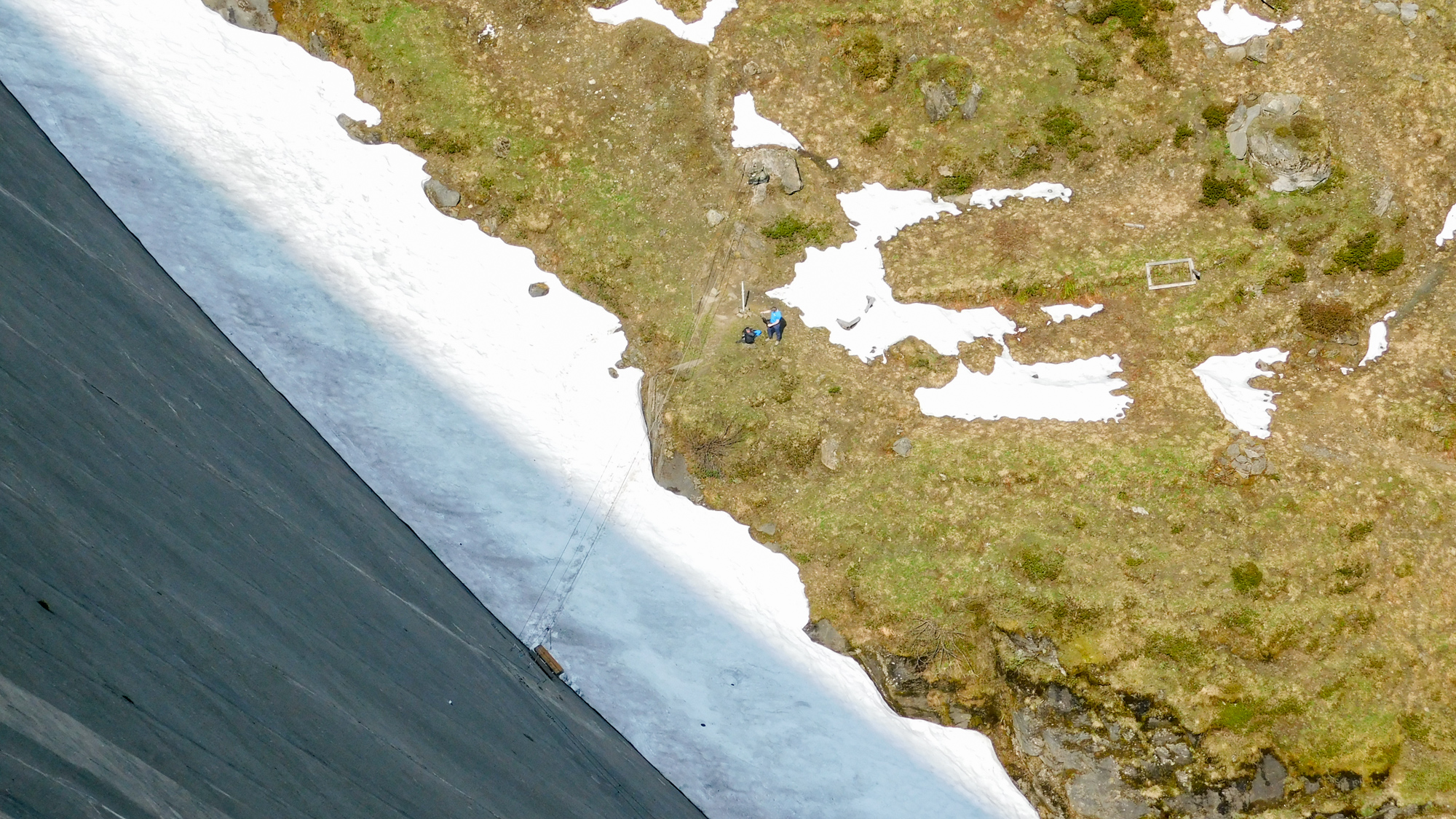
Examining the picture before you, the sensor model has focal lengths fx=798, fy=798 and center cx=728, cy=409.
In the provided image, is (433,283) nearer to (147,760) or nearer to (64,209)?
(64,209)

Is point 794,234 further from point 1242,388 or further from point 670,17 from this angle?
point 1242,388

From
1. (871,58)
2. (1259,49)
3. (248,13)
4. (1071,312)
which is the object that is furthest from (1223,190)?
(248,13)

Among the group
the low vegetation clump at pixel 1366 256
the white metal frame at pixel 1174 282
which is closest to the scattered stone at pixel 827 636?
the white metal frame at pixel 1174 282

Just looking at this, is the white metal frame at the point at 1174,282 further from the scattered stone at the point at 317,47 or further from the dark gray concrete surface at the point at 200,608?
the scattered stone at the point at 317,47

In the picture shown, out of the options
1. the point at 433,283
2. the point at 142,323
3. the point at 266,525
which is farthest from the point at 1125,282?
the point at 142,323

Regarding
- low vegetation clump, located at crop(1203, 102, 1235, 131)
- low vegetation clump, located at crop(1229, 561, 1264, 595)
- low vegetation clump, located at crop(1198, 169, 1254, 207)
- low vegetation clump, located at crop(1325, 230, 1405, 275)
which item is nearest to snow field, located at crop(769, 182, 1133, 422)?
low vegetation clump, located at crop(1198, 169, 1254, 207)

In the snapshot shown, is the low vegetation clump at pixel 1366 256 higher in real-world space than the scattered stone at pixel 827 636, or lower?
higher

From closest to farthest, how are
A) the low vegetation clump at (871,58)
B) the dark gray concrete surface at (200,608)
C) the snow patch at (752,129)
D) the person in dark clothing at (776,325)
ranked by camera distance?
the dark gray concrete surface at (200,608) < the person in dark clothing at (776,325) < the low vegetation clump at (871,58) < the snow patch at (752,129)
